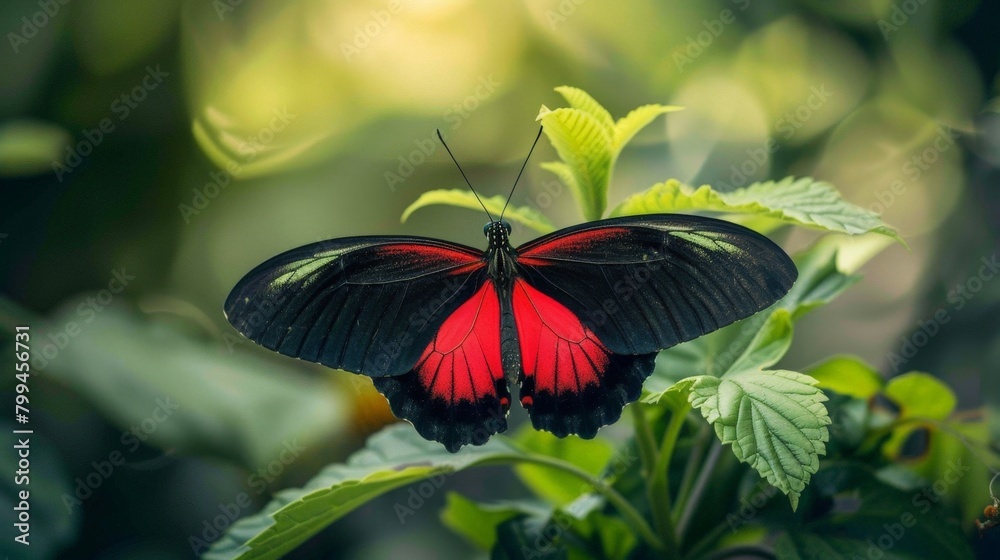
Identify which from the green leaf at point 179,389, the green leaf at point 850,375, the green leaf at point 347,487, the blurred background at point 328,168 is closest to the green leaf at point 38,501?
the blurred background at point 328,168

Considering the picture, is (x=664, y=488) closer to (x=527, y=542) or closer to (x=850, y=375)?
(x=527, y=542)

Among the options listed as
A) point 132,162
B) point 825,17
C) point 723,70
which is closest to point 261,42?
point 132,162

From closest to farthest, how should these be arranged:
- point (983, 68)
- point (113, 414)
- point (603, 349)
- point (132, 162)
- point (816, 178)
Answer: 1. point (603, 349)
2. point (113, 414)
3. point (983, 68)
4. point (132, 162)
5. point (816, 178)

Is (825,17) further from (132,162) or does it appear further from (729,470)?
(132,162)

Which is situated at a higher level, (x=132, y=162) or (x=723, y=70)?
(x=723, y=70)

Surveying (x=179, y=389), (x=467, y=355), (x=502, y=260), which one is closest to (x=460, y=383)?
(x=467, y=355)

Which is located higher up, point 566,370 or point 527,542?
point 566,370

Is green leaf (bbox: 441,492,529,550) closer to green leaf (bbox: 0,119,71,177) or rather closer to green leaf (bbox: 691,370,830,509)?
green leaf (bbox: 691,370,830,509)
